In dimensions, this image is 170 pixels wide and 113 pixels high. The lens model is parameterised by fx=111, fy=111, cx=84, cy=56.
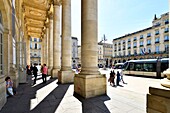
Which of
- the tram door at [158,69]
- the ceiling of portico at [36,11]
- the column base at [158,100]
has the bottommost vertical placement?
the tram door at [158,69]

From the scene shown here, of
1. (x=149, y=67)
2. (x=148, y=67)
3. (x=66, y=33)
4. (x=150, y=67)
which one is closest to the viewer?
(x=66, y=33)

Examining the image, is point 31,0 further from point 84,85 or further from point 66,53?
point 84,85

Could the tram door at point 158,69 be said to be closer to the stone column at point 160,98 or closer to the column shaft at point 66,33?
the column shaft at point 66,33

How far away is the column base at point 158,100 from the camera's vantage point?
264 cm

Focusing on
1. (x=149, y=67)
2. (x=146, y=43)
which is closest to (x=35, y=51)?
(x=146, y=43)

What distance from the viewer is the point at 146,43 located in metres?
50.0

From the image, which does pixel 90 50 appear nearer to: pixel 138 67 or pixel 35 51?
pixel 138 67

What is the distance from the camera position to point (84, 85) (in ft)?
20.6

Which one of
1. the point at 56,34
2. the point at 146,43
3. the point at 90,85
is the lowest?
the point at 90,85

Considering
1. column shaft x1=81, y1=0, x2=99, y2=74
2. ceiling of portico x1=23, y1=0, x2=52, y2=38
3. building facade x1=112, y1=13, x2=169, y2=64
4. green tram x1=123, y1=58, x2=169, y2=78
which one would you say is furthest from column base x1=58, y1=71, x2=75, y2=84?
building facade x1=112, y1=13, x2=169, y2=64

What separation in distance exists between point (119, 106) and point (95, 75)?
2.17 meters

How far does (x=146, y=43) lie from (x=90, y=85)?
52077 millimetres

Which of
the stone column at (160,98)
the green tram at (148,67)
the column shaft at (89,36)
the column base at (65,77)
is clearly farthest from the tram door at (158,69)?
the stone column at (160,98)

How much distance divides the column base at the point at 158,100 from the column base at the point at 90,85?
360 cm
